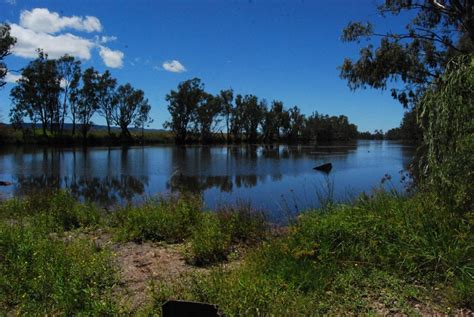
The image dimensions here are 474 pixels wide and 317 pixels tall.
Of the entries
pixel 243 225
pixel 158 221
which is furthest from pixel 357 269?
pixel 158 221

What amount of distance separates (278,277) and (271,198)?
41.2 feet

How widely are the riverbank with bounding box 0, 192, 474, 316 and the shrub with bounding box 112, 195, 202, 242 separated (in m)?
0.42

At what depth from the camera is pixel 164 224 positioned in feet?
27.8

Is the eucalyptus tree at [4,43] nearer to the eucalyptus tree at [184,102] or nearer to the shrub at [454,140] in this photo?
the shrub at [454,140]

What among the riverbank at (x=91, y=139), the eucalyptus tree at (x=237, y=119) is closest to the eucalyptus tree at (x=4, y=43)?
the riverbank at (x=91, y=139)

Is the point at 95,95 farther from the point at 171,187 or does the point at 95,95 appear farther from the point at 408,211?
the point at 408,211

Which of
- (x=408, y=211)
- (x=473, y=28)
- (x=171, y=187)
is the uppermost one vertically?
(x=473, y=28)

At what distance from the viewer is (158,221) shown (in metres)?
8.62

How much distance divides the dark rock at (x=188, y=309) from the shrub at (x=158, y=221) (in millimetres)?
5165

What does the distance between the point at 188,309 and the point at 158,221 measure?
5.79 meters

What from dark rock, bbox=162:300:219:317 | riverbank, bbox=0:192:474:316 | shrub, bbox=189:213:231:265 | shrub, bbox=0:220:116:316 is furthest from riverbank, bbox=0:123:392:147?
dark rock, bbox=162:300:219:317

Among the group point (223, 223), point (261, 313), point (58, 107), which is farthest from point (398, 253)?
point (58, 107)

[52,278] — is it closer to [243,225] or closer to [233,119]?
[243,225]

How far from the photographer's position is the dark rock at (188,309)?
2.93 metres
